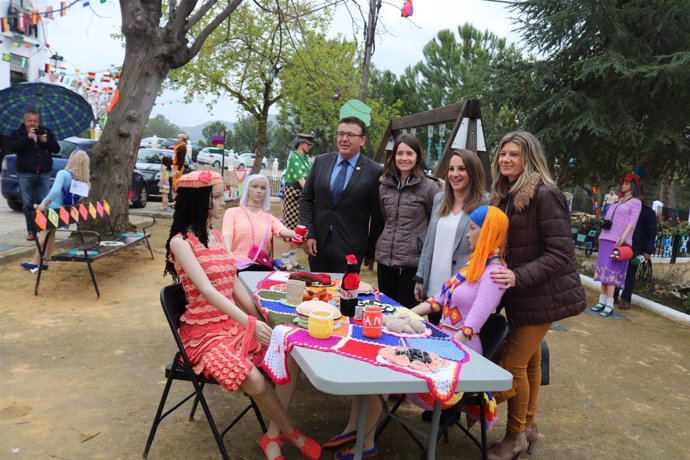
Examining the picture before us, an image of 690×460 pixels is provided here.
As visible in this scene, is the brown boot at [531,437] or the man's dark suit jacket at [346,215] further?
the man's dark suit jacket at [346,215]

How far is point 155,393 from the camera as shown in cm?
353

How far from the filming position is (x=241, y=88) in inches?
827

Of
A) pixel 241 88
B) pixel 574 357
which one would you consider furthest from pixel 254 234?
pixel 241 88

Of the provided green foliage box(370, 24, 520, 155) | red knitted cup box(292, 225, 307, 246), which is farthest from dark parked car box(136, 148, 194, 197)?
green foliage box(370, 24, 520, 155)

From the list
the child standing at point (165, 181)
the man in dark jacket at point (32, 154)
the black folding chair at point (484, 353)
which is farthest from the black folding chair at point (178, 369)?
the child standing at point (165, 181)

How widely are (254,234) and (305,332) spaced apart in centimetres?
221

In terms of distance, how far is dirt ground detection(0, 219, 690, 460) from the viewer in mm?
2943

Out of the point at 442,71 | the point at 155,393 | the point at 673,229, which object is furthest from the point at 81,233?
the point at 442,71

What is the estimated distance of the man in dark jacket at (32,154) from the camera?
22.9 feet

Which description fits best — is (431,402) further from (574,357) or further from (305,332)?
(574,357)

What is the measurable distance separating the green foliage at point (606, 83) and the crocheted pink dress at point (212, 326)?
846 cm

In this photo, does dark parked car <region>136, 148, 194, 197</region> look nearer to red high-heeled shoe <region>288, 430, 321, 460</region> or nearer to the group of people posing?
the group of people posing

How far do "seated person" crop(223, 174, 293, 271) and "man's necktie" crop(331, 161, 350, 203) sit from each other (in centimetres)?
62

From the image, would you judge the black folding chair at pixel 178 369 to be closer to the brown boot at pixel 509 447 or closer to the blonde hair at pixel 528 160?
the brown boot at pixel 509 447
